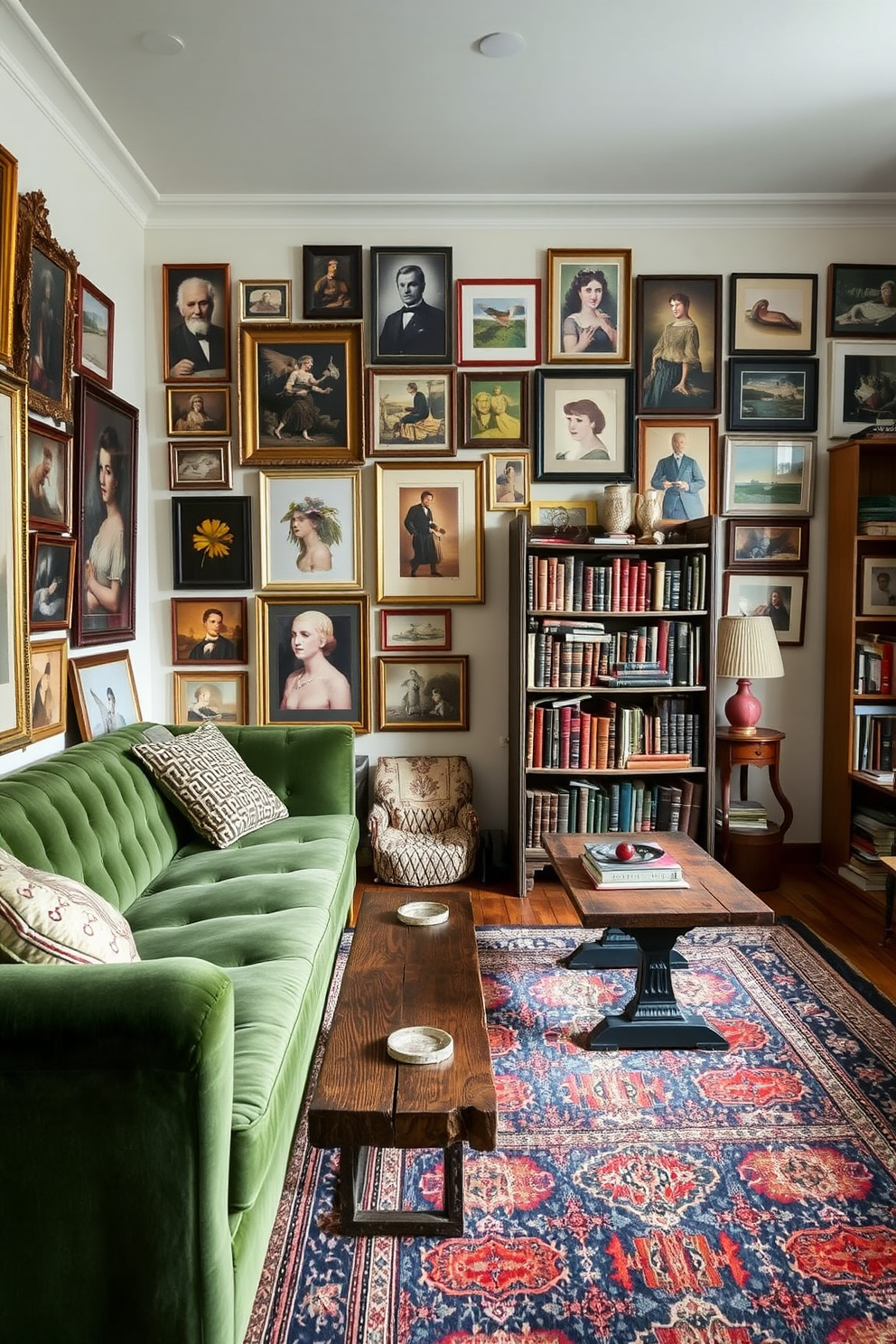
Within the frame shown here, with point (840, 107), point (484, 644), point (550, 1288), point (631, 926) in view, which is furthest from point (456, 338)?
point (550, 1288)

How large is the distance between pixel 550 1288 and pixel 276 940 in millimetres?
982

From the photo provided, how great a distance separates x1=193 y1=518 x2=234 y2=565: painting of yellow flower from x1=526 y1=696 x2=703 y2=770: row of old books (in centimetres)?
170

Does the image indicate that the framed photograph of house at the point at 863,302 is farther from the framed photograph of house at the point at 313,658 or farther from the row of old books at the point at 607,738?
the framed photograph of house at the point at 313,658

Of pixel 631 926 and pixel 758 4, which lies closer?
pixel 631 926

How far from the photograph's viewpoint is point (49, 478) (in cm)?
317

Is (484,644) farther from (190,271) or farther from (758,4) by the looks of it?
(758,4)

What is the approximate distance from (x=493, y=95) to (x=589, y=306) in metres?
1.24

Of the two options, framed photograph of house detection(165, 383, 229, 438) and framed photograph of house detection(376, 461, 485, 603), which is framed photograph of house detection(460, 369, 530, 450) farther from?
framed photograph of house detection(165, 383, 229, 438)

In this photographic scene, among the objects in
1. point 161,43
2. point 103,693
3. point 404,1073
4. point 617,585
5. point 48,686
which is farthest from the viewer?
point 617,585

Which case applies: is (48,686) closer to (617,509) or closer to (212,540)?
(212,540)

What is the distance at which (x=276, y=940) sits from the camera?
Result: 7.54 feet

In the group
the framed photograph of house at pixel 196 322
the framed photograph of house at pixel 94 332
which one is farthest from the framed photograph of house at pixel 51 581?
the framed photograph of house at pixel 196 322

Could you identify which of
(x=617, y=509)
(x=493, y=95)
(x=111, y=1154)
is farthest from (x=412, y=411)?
(x=111, y=1154)

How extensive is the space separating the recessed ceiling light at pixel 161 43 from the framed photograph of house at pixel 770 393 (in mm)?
2797
